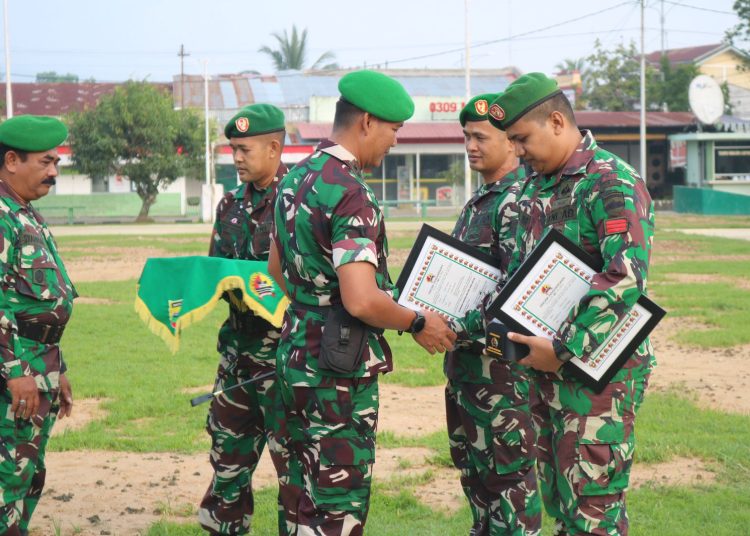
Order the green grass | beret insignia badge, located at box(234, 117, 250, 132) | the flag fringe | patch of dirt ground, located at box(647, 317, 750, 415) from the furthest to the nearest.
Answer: the green grass < patch of dirt ground, located at box(647, 317, 750, 415) < beret insignia badge, located at box(234, 117, 250, 132) < the flag fringe

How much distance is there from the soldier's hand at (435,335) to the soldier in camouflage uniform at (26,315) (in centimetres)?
173

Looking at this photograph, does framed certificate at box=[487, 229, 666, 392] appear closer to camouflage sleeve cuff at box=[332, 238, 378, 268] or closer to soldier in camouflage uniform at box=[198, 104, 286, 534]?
camouflage sleeve cuff at box=[332, 238, 378, 268]

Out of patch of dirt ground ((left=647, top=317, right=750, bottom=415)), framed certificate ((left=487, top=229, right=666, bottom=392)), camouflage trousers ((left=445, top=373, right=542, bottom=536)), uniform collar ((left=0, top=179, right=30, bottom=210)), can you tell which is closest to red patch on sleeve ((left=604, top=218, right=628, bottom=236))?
framed certificate ((left=487, top=229, right=666, bottom=392))

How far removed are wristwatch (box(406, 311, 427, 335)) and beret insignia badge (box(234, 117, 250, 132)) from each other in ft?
5.52

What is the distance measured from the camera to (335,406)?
13.0 feet

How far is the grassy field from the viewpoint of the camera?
5.45m

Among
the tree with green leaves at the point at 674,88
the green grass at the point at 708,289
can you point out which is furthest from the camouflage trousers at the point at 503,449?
the tree with green leaves at the point at 674,88

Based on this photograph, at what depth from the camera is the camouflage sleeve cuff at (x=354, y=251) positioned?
3.73m

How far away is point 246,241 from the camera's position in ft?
17.4

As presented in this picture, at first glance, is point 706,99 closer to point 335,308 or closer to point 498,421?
point 498,421

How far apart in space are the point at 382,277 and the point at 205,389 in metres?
5.29

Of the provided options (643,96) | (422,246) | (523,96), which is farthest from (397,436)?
(643,96)

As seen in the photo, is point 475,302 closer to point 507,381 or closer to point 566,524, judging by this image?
point 507,381

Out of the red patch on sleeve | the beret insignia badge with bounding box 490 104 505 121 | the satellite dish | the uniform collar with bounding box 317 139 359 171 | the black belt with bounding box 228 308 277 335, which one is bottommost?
the black belt with bounding box 228 308 277 335
